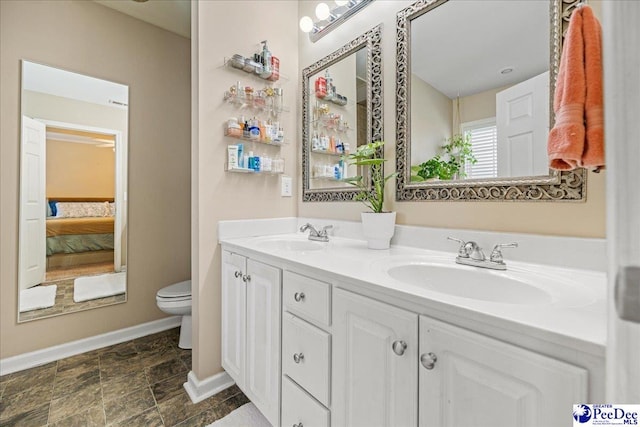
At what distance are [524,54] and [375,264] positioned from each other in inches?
35.9

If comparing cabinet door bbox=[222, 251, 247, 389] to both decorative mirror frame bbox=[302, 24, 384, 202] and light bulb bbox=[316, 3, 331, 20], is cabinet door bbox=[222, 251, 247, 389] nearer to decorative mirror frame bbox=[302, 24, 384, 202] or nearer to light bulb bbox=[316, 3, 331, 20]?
decorative mirror frame bbox=[302, 24, 384, 202]

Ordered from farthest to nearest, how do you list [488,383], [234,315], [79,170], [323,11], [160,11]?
1. [160,11]
2. [79,170]
3. [323,11]
4. [234,315]
5. [488,383]

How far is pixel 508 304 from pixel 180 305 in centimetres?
190

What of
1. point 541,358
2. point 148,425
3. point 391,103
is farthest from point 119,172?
point 541,358

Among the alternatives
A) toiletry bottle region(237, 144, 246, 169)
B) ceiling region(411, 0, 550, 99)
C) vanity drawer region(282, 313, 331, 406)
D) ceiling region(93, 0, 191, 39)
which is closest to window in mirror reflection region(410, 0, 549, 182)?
ceiling region(411, 0, 550, 99)

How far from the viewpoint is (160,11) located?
2.10m

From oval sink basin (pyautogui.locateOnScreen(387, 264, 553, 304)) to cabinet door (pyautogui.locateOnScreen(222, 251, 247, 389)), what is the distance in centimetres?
77

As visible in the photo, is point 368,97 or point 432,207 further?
point 368,97

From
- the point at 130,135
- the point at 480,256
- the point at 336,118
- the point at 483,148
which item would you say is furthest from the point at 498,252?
the point at 130,135

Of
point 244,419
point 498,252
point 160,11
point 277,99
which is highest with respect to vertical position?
point 160,11

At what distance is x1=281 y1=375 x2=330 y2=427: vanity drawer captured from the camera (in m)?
0.93

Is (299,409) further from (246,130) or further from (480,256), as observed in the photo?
(246,130)

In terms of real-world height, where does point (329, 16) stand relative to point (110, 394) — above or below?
above

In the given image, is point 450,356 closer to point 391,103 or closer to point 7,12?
point 391,103
